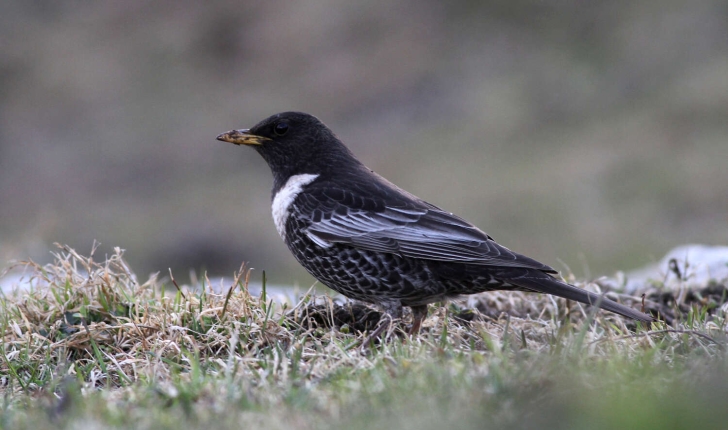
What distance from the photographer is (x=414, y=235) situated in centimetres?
486

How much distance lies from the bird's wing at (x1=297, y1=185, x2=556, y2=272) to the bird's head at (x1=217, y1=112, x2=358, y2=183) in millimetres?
415

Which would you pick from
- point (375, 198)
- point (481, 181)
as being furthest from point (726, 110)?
point (375, 198)

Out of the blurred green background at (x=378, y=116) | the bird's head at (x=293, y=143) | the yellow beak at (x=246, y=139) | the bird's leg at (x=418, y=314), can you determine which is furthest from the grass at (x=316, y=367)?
the blurred green background at (x=378, y=116)

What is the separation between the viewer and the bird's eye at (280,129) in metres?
5.64

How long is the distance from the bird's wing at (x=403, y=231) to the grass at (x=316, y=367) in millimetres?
362

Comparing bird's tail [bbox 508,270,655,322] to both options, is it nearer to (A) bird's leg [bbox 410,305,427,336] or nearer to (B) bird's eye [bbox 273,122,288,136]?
(A) bird's leg [bbox 410,305,427,336]

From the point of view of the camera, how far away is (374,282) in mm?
4750

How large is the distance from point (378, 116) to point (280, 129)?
522 inches

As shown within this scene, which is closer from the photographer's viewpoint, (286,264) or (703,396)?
(703,396)

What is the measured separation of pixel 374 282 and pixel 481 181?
1036cm

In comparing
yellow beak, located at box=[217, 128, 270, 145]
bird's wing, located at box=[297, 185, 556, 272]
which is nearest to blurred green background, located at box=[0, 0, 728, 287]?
yellow beak, located at box=[217, 128, 270, 145]

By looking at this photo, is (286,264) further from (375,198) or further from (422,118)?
(375,198)

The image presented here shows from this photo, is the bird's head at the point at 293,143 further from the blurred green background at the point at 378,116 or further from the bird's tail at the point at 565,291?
the blurred green background at the point at 378,116

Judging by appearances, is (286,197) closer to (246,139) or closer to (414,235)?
(246,139)
